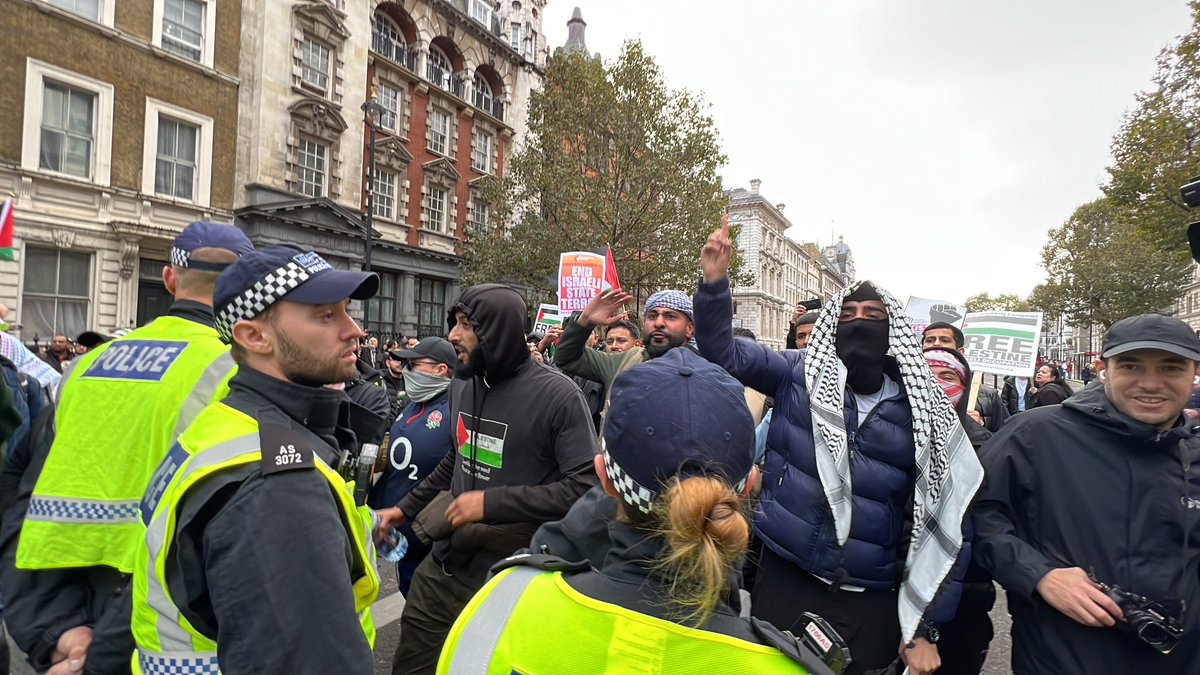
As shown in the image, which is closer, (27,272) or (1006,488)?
(1006,488)

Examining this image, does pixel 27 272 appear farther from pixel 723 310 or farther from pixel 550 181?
pixel 723 310

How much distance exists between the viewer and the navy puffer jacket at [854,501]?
Result: 2.45m

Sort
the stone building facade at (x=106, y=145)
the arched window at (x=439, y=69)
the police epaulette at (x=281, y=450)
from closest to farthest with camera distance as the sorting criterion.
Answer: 1. the police epaulette at (x=281, y=450)
2. the stone building facade at (x=106, y=145)
3. the arched window at (x=439, y=69)

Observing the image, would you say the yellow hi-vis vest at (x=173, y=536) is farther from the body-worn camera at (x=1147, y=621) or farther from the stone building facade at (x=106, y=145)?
the stone building facade at (x=106, y=145)

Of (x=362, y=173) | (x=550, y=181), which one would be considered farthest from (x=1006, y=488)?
(x=362, y=173)

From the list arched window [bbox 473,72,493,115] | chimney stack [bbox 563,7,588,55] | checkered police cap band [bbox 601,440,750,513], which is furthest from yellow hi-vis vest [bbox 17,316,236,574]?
chimney stack [bbox 563,7,588,55]

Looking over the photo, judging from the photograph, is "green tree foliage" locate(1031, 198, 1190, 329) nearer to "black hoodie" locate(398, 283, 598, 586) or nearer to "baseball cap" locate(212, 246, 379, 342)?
"black hoodie" locate(398, 283, 598, 586)

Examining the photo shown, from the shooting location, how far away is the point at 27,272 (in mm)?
14773

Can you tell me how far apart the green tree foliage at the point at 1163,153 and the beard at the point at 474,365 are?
1559 cm

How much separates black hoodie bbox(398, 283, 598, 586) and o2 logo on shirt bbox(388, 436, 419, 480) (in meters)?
0.79

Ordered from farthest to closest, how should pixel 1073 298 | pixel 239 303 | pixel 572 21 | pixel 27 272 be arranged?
pixel 572 21, pixel 1073 298, pixel 27 272, pixel 239 303

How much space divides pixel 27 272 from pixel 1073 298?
42.3m

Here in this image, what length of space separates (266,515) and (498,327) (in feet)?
5.10

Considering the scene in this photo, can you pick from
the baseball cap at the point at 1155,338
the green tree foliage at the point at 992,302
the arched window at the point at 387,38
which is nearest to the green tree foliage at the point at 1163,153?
the baseball cap at the point at 1155,338
